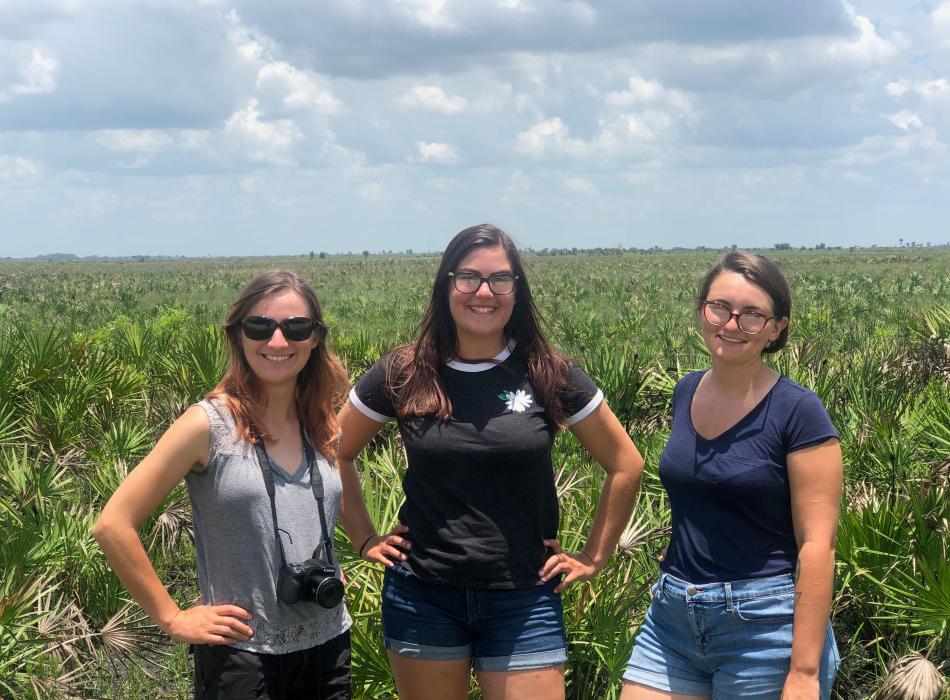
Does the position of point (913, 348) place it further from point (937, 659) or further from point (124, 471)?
point (124, 471)

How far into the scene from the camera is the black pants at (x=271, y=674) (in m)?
2.54

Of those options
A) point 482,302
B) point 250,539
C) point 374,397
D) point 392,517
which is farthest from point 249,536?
point 392,517

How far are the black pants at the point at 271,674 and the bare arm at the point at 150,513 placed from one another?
0.08 m

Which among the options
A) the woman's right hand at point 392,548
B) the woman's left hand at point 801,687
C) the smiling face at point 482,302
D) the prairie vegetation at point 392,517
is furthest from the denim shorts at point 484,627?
the prairie vegetation at point 392,517

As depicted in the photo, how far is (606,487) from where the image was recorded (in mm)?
3143

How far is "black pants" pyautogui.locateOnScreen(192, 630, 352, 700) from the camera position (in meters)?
2.54

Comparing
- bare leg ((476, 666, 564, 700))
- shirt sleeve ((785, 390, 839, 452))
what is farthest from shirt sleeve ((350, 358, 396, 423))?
shirt sleeve ((785, 390, 839, 452))

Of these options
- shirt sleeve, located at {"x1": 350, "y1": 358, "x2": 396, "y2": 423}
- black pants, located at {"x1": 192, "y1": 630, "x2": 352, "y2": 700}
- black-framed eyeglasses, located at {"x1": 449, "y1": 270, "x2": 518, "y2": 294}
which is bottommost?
black pants, located at {"x1": 192, "y1": 630, "x2": 352, "y2": 700}

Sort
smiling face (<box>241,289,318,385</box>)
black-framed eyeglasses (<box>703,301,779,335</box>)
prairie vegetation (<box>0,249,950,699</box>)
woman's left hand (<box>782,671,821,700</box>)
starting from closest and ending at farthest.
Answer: woman's left hand (<box>782,671,821,700</box>)
black-framed eyeglasses (<box>703,301,779,335</box>)
smiling face (<box>241,289,318,385</box>)
prairie vegetation (<box>0,249,950,699</box>)

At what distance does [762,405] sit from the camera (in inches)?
101

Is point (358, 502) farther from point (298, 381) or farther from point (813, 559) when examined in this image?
point (813, 559)

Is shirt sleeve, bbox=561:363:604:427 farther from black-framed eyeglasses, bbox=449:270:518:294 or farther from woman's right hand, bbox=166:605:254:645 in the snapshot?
woman's right hand, bbox=166:605:254:645

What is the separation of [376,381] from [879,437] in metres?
3.26

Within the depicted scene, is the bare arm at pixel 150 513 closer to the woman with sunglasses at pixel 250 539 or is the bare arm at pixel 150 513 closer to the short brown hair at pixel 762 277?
the woman with sunglasses at pixel 250 539
